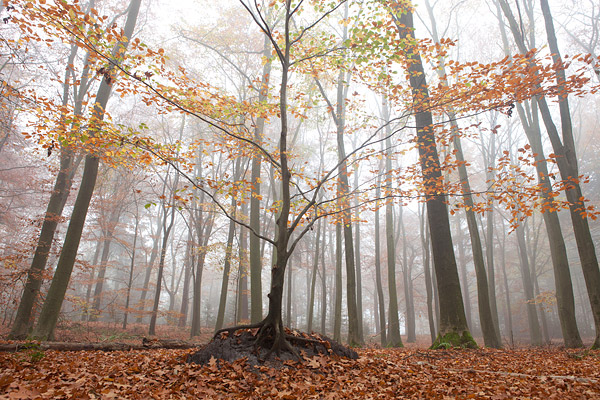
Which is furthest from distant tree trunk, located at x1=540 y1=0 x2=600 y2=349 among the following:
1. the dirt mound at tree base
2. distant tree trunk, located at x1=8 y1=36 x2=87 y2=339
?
distant tree trunk, located at x1=8 y1=36 x2=87 y2=339

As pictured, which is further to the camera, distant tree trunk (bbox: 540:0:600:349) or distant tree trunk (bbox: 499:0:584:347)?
distant tree trunk (bbox: 499:0:584:347)

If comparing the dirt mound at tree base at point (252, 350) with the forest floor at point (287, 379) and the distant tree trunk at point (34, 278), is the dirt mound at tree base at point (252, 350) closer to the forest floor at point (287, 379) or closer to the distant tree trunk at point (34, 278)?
the forest floor at point (287, 379)

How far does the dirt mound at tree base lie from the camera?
419 centimetres

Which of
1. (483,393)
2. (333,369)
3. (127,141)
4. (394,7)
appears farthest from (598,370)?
(127,141)

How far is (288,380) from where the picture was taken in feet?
11.9

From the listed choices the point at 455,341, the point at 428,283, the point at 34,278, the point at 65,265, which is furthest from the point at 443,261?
the point at 34,278

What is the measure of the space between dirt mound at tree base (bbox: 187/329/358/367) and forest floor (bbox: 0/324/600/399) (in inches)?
6.0

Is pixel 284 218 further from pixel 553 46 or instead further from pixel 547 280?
pixel 547 280

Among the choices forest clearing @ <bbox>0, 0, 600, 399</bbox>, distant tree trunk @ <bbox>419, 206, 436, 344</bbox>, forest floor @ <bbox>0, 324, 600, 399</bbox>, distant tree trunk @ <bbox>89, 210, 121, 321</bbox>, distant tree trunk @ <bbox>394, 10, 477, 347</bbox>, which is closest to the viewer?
forest floor @ <bbox>0, 324, 600, 399</bbox>

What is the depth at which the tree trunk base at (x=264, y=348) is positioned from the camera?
420 centimetres

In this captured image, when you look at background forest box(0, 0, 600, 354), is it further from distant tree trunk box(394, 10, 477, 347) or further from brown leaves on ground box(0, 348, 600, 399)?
brown leaves on ground box(0, 348, 600, 399)

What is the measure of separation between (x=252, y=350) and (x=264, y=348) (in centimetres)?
21

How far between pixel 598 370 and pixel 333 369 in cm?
365

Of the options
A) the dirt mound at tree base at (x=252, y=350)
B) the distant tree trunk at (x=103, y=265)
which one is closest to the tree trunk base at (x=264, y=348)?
the dirt mound at tree base at (x=252, y=350)
